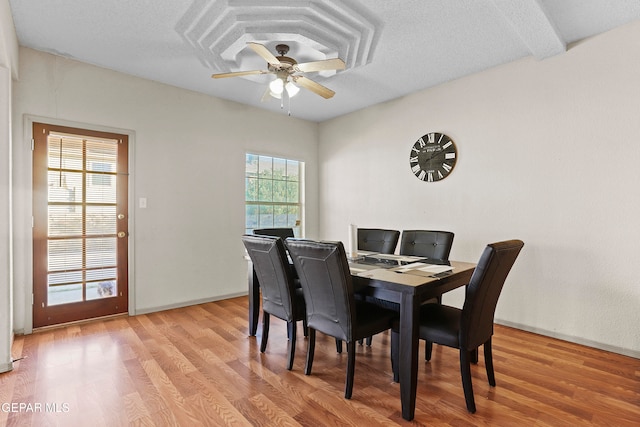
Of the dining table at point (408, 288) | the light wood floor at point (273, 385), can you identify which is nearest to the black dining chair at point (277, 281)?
the light wood floor at point (273, 385)

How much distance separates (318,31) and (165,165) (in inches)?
92.5

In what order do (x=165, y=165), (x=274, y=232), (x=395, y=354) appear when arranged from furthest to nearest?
(x=165, y=165) → (x=274, y=232) → (x=395, y=354)

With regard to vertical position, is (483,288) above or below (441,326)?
above

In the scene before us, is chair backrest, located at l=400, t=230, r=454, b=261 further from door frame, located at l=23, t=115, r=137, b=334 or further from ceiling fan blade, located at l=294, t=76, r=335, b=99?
door frame, located at l=23, t=115, r=137, b=334

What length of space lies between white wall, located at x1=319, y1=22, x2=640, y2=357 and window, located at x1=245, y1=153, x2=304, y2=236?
73.1 inches

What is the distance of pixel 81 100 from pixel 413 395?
392 centimetres

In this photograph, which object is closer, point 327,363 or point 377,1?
point 377,1

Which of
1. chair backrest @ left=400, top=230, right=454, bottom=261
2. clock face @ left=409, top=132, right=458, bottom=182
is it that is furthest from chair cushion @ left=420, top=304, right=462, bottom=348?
clock face @ left=409, top=132, right=458, bottom=182

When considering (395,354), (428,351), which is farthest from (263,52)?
(428,351)

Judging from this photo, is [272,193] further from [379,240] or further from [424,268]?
[424,268]

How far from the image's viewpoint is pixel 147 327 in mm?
3178

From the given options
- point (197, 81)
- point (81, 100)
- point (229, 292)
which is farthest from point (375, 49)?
point (229, 292)

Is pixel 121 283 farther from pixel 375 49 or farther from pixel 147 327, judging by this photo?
pixel 375 49

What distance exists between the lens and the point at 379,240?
11.2 ft
